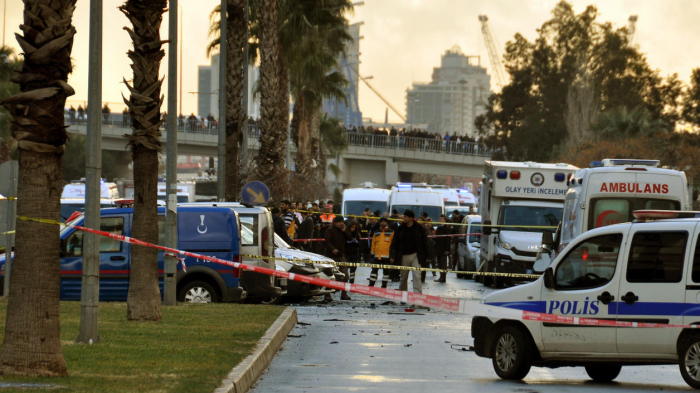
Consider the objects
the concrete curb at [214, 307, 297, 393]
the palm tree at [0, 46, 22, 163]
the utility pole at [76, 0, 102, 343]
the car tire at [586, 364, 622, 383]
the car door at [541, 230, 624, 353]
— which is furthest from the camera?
the palm tree at [0, 46, 22, 163]

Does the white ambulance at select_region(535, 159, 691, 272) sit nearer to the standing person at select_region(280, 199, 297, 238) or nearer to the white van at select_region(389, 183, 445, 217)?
the standing person at select_region(280, 199, 297, 238)

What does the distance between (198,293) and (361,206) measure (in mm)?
21339

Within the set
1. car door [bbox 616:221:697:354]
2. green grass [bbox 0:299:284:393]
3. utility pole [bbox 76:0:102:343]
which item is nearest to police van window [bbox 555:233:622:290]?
car door [bbox 616:221:697:354]

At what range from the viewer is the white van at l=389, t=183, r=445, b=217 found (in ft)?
117

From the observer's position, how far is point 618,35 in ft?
240

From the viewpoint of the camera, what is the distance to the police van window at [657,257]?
976 cm

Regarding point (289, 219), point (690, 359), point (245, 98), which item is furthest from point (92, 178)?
point (245, 98)

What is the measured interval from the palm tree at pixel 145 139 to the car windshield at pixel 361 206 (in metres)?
Result: 24.0

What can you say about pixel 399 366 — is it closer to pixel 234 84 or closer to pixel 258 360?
pixel 258 360

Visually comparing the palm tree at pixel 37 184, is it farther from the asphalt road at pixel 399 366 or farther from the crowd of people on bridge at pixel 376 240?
the crowd of people on bridge at pixel 376 240

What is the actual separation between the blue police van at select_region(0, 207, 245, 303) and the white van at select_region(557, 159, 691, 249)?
17.7ft

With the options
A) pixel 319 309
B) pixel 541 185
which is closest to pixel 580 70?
pixel 541 185

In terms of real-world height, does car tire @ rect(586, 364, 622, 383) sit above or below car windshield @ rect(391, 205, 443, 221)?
below

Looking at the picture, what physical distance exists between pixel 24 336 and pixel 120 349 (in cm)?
240
